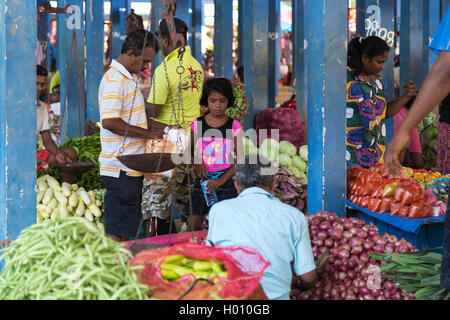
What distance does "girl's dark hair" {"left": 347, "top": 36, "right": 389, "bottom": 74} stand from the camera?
13.7ft

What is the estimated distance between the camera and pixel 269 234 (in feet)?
7.16

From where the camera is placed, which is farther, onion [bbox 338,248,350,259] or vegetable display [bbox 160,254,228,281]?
onion [bbox 338,248,350,259]

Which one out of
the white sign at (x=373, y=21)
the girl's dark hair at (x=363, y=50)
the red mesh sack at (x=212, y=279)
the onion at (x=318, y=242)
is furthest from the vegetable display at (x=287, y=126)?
the red mesh sack at (x=212, y=279)

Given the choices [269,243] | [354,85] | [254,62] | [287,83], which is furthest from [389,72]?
[287,83]

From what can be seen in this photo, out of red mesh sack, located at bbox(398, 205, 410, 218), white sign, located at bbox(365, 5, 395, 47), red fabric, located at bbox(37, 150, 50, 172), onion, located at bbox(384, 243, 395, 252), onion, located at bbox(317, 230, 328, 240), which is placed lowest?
onion, located at bbox(384, 243, 395, 252)

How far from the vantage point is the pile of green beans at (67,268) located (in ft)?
5.22

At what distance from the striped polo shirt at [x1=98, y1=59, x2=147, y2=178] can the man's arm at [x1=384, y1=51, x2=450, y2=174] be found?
2.00 m

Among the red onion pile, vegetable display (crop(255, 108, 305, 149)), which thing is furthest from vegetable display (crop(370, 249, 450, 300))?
vegetable display (crop(255, 108, 305, 149))

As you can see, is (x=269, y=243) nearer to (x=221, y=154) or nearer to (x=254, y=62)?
(x=221, y=154)

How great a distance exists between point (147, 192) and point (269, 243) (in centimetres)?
225

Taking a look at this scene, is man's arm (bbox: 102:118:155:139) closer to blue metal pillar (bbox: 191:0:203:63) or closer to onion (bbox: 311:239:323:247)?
onion (bbox: 311:239:323:247)

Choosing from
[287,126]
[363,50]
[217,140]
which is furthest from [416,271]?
[287,126]

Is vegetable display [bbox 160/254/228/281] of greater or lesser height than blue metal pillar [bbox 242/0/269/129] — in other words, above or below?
below

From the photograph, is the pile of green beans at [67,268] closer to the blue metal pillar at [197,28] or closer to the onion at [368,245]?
the onion at [368,245]
